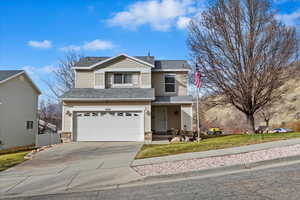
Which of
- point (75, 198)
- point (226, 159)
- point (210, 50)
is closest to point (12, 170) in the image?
point (75, 198)

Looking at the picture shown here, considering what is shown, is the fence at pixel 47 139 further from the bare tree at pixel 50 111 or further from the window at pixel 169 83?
the bare tree at pixel 50 111

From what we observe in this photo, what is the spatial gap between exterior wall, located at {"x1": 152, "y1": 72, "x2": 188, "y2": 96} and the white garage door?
3.85 metres

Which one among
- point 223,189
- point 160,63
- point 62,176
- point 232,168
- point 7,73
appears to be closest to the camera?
point 223,189

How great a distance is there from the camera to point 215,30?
17969mm

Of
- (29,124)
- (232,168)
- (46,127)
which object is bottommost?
(232,168)

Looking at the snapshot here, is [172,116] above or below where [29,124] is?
above

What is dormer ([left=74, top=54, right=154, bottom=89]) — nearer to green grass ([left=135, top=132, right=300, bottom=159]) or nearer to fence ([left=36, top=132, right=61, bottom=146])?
fence ([left=36, top=132, right=61, bottom=146])

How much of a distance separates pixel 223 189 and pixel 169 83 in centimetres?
1624

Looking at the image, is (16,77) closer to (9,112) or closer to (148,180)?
(9,112)

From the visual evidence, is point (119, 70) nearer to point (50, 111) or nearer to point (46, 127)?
point (46, 127)

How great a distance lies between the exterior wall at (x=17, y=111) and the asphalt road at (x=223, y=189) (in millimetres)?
16380

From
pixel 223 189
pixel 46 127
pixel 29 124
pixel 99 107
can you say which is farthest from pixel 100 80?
pixel 223 189

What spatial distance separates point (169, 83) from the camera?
70.6 feet

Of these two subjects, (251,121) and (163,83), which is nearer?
(251,121)
